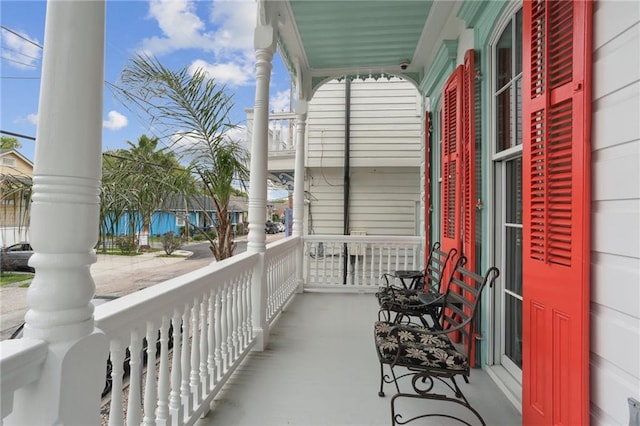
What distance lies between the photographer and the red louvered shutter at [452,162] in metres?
2.91

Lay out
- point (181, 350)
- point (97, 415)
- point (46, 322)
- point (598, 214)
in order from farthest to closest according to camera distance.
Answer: point (181, 350), point (598, 214), point (97, 415), point (46, 322)

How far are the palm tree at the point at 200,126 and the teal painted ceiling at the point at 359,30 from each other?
1290mm

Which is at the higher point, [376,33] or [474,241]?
[376,33]

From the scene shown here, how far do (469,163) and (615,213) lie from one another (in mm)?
1544

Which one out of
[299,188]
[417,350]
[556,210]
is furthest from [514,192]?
[299,188]

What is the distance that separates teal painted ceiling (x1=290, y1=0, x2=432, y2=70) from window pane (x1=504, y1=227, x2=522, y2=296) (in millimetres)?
2373

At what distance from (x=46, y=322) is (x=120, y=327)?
0.39m

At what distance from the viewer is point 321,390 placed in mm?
2234

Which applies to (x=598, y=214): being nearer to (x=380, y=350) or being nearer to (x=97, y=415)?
(x=380, y=350)

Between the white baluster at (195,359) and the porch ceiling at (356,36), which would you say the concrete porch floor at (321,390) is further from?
the porch ceiling at (356,36)

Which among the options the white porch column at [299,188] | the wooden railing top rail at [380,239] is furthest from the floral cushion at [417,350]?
the white porch column at [299,188]

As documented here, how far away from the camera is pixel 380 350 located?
1877 mm

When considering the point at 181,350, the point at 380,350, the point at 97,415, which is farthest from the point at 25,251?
the point at 380,350

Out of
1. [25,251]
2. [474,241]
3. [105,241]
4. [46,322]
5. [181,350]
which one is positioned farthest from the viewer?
[474,241]
